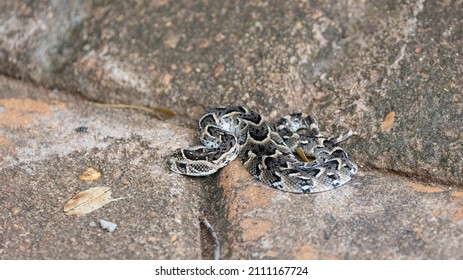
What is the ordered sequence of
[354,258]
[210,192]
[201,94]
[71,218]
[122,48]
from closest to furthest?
[354,258] < [71,218] < [210,192] < [201,94] < [122,48]

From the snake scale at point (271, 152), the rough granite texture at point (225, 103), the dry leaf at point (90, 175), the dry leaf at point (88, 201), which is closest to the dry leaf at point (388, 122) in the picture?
the rough granite texture at point (225, 103)

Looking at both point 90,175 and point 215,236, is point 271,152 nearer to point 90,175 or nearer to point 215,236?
point 215,236

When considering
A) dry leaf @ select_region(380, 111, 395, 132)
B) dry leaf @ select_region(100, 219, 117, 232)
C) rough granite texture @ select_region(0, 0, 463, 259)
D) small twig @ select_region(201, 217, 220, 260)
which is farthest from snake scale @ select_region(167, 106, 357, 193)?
dry leaf @ select_region(100, 219, 117, 232)

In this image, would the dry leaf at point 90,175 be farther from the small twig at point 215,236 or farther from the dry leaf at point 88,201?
the small twig at point 215,236

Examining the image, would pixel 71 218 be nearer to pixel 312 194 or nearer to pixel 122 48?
pixel 312 194

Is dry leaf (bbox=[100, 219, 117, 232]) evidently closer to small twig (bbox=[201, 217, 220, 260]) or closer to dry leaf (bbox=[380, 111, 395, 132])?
small twig (bbox=[201, 217, 220, 260])
